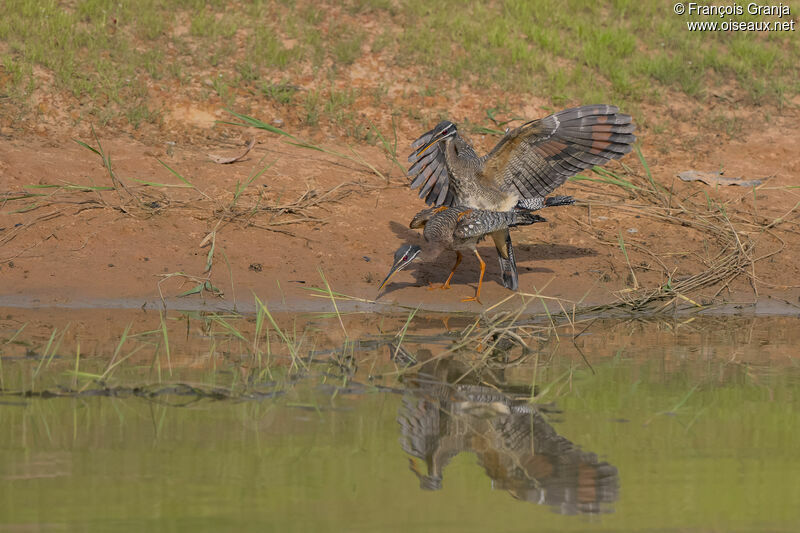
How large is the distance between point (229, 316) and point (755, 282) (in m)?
3.99

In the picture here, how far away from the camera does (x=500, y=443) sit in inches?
156

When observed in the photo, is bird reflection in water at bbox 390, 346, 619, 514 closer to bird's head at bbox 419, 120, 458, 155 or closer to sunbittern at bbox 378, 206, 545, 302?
sunbittern at bbox 378, 206, 545, 302

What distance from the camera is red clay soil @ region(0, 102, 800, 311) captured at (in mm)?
7230

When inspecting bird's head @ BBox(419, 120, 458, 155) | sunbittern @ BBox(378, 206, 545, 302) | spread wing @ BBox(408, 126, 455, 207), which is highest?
bird's head @ BBox(419, 120, 458, 155)

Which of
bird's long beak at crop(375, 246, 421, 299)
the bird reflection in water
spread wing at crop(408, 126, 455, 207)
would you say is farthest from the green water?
spread wing at crop(408, 126, 455, 207)

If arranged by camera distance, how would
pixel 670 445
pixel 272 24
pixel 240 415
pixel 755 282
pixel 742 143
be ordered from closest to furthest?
pixel 670 445 → pixel 240 415 → pixel 755 282 → pixel 742 143 → pixel 272 24

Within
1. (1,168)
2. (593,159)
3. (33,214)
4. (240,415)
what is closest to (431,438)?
(240,415)

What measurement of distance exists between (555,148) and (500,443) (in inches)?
143

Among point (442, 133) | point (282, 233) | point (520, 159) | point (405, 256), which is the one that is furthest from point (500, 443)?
Result: point (282, 233)

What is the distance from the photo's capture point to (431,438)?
3986 mm

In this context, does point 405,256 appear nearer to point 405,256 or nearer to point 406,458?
point 405,256

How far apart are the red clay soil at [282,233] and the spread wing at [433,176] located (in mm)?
619

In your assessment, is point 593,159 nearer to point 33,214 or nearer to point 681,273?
point 681,273

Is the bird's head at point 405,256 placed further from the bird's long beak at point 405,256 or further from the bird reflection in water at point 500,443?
the bird reflection in water at point 500,443
